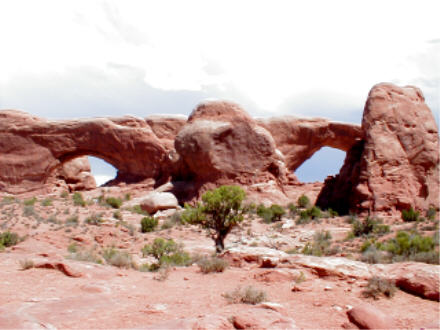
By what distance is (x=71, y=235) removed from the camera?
1470 cm

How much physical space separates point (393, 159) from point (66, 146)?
2023cm

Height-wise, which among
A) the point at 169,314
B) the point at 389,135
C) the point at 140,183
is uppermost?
the point at 389,135

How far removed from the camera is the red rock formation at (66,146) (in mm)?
28062

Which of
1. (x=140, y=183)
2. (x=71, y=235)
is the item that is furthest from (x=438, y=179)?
(x=140, y=183)

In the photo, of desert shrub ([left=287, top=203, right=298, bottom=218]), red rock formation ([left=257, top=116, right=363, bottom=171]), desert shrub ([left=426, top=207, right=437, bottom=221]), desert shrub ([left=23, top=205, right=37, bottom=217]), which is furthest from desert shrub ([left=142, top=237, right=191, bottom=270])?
red rock formation ([left=257, top=116, right=363, bottom=171])

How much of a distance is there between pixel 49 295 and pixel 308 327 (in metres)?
3.53

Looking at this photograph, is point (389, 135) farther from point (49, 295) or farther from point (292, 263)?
point (49, 295)

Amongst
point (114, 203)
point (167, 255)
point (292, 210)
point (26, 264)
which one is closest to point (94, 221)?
point (114, 203)

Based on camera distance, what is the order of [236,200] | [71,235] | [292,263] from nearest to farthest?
[292,263], [236,200], [71,235]

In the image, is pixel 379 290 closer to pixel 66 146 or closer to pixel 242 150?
pixel 242 150

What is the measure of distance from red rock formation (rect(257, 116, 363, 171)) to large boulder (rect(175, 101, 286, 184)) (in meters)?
7.35

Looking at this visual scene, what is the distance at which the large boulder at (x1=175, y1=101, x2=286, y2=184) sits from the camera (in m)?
23.6

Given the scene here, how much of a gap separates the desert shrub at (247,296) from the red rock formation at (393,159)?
45.5 ft

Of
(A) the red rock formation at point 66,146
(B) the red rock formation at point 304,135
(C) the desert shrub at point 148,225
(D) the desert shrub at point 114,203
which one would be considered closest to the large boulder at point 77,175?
(A) the red rock formation at point 66,146
